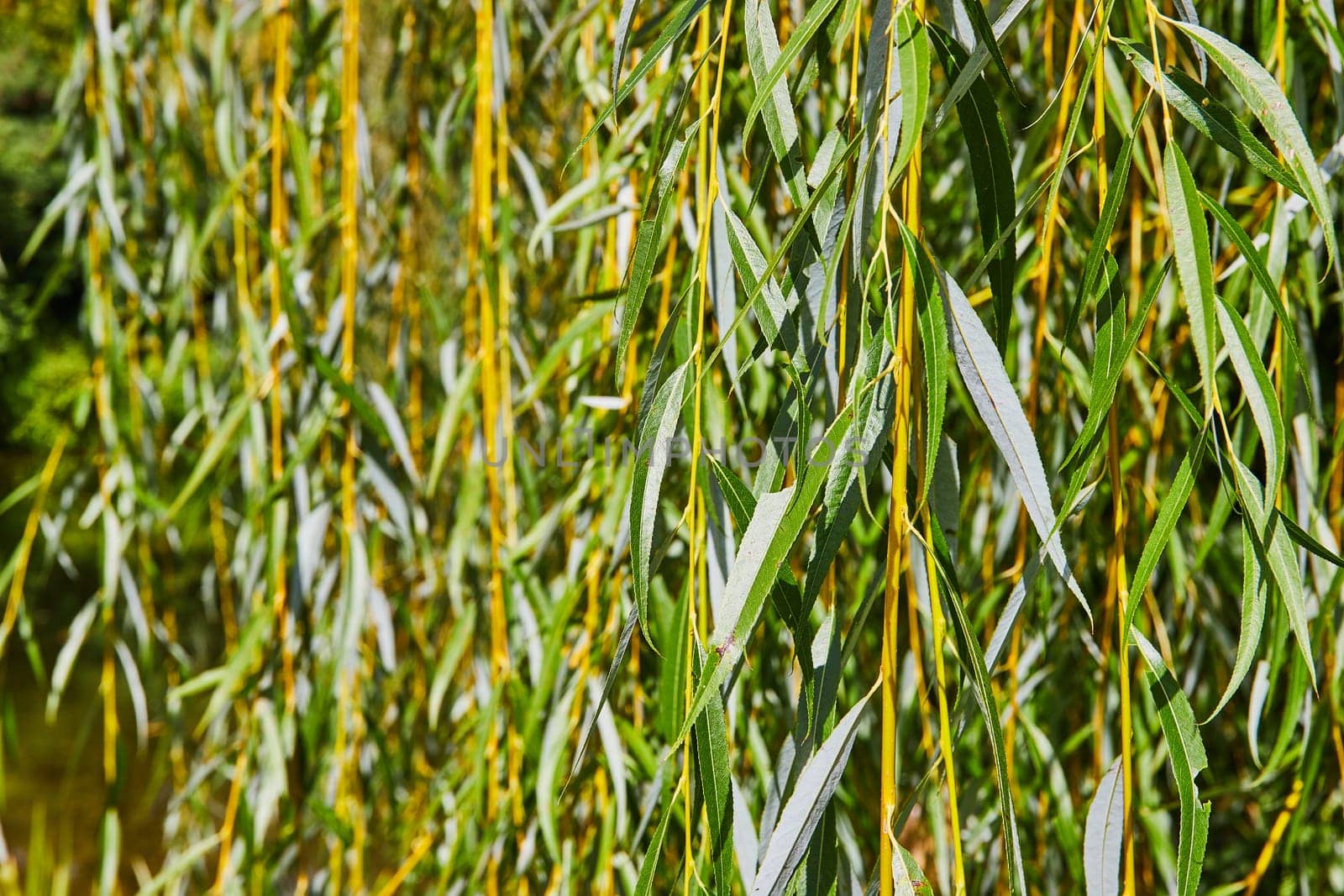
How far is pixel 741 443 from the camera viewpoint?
24.5 inches

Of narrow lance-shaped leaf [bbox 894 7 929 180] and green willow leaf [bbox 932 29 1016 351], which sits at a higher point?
narrow lance-shaped leaf [bbox 894 7 929 180]

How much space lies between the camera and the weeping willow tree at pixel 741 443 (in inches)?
14.1

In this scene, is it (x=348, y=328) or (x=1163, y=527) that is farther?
(x=348, y=328)

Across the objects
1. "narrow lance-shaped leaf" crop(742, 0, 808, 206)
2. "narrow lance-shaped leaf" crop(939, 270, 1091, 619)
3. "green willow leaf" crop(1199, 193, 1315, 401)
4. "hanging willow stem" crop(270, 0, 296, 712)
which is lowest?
"hanging willow stem" crop(270, 0, 296, 712)

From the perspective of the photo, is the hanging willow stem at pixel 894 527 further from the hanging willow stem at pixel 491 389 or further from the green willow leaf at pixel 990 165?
the hanging willow stem at pixel 491 389

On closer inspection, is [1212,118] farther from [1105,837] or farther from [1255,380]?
[1105,837]

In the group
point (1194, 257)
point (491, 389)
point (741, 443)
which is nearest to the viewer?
point (1194, 257)

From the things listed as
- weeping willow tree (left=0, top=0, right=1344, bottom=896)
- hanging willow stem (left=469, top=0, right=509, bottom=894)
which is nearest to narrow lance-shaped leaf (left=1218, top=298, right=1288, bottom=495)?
weeping willow tree (left=0, top=0, right=1344, bottom=896)

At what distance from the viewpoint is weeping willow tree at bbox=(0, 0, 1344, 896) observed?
14.1 inches

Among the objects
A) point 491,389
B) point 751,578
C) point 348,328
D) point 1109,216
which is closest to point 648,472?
point 751,578

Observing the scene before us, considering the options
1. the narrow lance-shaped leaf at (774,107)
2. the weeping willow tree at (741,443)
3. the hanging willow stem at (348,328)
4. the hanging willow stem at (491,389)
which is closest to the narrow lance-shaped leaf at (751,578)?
the weeping willow tree at (741,443)

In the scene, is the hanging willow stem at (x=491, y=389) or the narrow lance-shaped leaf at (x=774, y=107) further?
the hanging willow stem at (x=491, y=389)

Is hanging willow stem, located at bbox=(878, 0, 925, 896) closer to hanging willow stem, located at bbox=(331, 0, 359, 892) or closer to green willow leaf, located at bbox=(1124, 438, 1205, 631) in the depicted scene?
green willow leaf, located at bbox=(1124, 438, 1205, 631)

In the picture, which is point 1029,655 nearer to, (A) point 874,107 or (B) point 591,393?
(B) point 591,393
